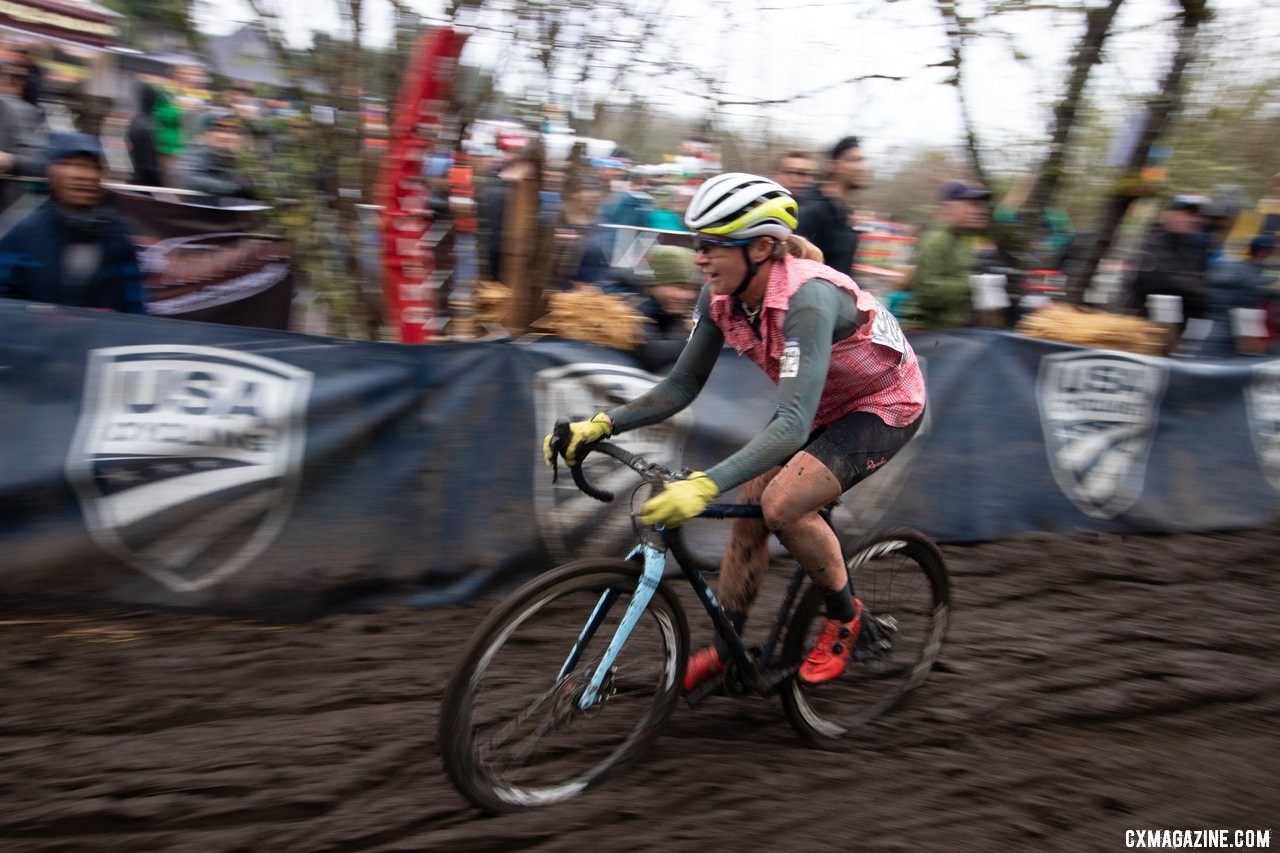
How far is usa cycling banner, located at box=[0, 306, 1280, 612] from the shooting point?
4527 millimetres

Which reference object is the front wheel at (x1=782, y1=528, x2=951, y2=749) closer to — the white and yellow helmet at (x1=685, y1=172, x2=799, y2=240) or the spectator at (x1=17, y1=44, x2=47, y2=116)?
the white and yellow helmet at (x1=685, y1=172, x2=799, y2=240)

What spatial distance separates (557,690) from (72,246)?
364cm

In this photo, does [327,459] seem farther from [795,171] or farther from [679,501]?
[795,171]

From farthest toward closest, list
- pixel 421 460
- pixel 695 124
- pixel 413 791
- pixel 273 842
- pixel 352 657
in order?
1. pixel 695 124
2. pixel 421 460
3. pixel 352 657
4. pixel 413 791
5. pixel 273 842

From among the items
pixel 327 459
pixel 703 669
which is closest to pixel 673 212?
pixel 327 459

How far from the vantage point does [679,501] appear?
3.04 metres

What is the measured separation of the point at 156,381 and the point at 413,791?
2337mm

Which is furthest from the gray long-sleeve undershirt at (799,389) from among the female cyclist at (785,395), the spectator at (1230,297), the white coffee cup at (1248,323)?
the white coffee cup at (1248,323)

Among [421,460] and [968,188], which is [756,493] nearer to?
[421,460]

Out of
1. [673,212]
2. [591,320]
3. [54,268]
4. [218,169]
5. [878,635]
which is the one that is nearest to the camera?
[878,635]

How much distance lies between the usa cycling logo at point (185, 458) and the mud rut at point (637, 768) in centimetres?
34

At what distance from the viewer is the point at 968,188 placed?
23.1ft

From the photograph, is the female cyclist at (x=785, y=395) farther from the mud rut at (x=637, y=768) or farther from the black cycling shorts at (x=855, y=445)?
the mud rut at (x=637, y=768)

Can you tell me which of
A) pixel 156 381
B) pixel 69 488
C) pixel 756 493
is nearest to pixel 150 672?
pixel 69 488
